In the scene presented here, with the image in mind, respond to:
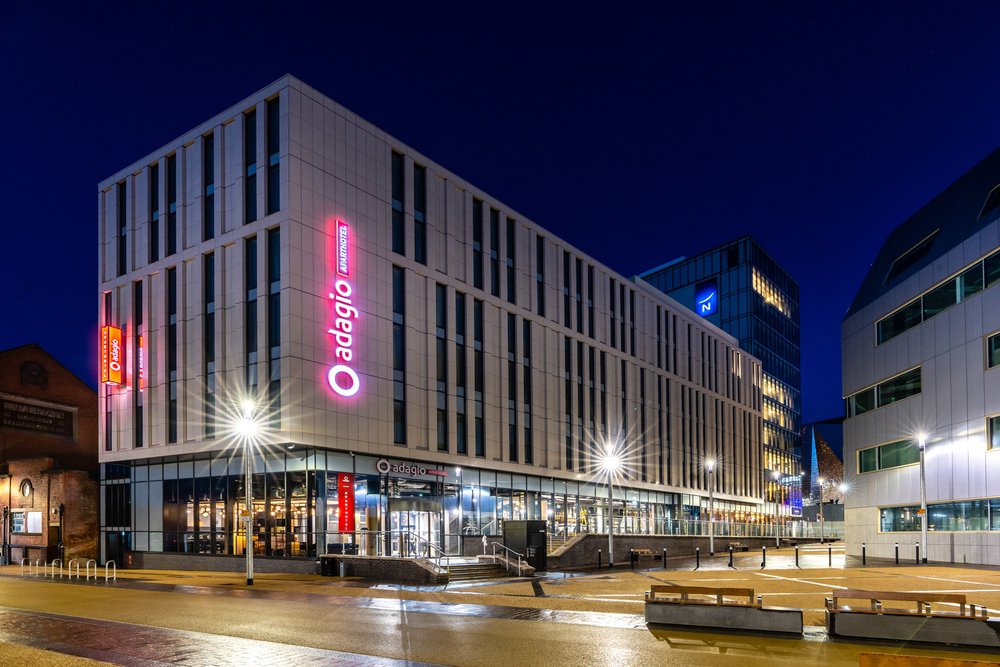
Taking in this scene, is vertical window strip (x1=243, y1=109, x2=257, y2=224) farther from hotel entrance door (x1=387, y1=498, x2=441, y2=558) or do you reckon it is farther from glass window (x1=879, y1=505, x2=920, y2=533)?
glass window (x1=879, y1=505, x2=920, y2=533)

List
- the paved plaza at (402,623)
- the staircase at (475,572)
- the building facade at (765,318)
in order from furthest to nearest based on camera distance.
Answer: the building facade at (765,318)
the staircase at (475,572)
the paved plaza at (402,623)

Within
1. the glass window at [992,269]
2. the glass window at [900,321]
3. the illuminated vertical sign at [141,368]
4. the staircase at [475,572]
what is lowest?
the staircase at [475,572]

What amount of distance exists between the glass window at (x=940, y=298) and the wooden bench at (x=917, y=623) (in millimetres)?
28830

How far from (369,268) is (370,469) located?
10.4 meters

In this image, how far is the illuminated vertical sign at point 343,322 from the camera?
41500 mm

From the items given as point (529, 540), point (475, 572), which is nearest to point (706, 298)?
point (529, 540)

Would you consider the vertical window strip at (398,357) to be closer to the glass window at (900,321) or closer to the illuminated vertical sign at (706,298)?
the glass window at (900,321)

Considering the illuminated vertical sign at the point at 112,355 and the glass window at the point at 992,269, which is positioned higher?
the glass window at the point at 992,269

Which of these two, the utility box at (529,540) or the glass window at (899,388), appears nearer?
the utility box at (529,540)

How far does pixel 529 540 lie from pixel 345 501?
9.35 metres

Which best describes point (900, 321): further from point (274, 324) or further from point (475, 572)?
point (274, 324)

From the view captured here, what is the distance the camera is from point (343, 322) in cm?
4206

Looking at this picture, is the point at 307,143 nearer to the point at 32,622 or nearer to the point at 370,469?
the point at 370,469

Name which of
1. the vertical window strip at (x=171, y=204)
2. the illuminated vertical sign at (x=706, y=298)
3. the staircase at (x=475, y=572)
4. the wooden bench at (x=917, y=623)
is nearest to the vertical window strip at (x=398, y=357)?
the staircase at (x=475, y=572)
